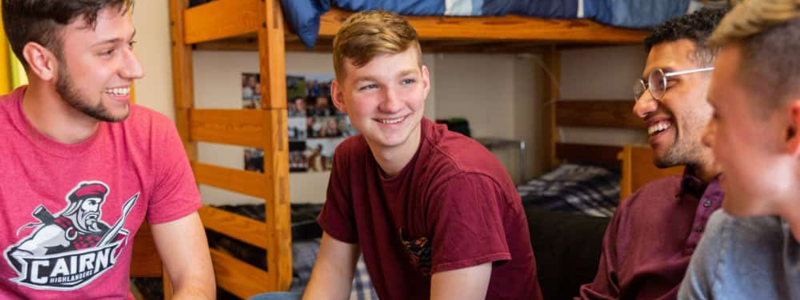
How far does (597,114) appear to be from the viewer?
357 centimetres

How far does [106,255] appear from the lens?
4.08ft

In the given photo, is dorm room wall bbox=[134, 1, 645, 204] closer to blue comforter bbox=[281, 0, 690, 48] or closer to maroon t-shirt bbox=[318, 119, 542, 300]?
blue comforter bbox=[281, 0, 690, 48]

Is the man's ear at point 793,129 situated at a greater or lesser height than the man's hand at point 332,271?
greater

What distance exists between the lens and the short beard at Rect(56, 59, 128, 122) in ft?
3.92

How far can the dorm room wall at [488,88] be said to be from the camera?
2.85 meters

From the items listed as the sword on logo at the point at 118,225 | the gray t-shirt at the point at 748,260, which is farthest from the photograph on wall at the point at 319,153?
the gray t-shirt at the point at 748,260

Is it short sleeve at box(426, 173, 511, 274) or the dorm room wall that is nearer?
short sleeve at box(426, 173, 511, 274)

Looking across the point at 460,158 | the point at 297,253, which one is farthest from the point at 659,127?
the point at 297,253

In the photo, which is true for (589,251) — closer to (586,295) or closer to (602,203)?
(586,295)

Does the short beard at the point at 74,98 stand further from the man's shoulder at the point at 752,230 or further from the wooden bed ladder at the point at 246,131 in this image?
the man's shoulder at the point at 752,230

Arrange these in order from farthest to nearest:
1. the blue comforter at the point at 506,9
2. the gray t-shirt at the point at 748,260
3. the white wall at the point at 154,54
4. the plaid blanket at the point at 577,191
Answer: the plaid blanket at the point at 577,191 → the white wall at the point at 154,54 → the blue comforter at the point at 506,9 → the gray t-shirt at the point at 748,260

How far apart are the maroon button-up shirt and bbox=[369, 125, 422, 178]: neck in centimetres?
38

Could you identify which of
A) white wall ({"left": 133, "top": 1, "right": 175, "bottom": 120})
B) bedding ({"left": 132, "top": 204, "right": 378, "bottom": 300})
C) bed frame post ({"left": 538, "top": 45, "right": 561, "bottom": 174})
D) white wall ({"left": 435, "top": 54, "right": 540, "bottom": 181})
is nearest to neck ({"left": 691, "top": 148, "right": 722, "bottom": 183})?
bedding ({"left": 132, "top": 204, "right": 378, "bottom": 300})

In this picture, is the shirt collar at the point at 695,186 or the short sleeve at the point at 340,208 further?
the short sleeve at the point at 340,208
